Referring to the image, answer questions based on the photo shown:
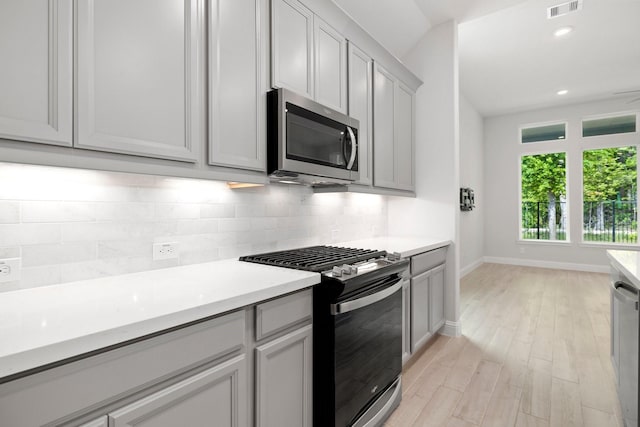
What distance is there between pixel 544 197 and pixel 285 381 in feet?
24.0

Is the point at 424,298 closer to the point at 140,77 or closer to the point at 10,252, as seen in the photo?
the point at 140,77

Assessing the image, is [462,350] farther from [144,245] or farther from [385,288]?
[144,245]

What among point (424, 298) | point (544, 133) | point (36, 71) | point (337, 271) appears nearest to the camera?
point (36, 71)

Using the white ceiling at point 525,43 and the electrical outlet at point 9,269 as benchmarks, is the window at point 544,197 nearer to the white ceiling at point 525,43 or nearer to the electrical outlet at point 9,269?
the white ceiling at point 525,43

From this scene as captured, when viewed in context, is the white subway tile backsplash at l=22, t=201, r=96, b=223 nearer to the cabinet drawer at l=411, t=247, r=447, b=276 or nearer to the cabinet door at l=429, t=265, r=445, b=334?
the cabinet drawer at l=411, t=247, r=447, b=276

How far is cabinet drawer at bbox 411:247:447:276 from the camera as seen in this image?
97.2 inches

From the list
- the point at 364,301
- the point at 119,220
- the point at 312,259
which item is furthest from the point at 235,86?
the point at 364,301

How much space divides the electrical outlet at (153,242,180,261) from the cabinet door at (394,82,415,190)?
199 cm

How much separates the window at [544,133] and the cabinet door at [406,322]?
620cm

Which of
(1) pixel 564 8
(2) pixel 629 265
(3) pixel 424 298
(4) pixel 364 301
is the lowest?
(3) pixel 424 298

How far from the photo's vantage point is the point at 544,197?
6766 mm

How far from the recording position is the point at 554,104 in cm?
642

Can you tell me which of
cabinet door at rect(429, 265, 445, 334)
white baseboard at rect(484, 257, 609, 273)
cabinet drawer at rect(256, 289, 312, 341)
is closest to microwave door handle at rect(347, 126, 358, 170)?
cabinet drawer at rect(256, 289, 312, 341)

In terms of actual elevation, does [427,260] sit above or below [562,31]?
below
